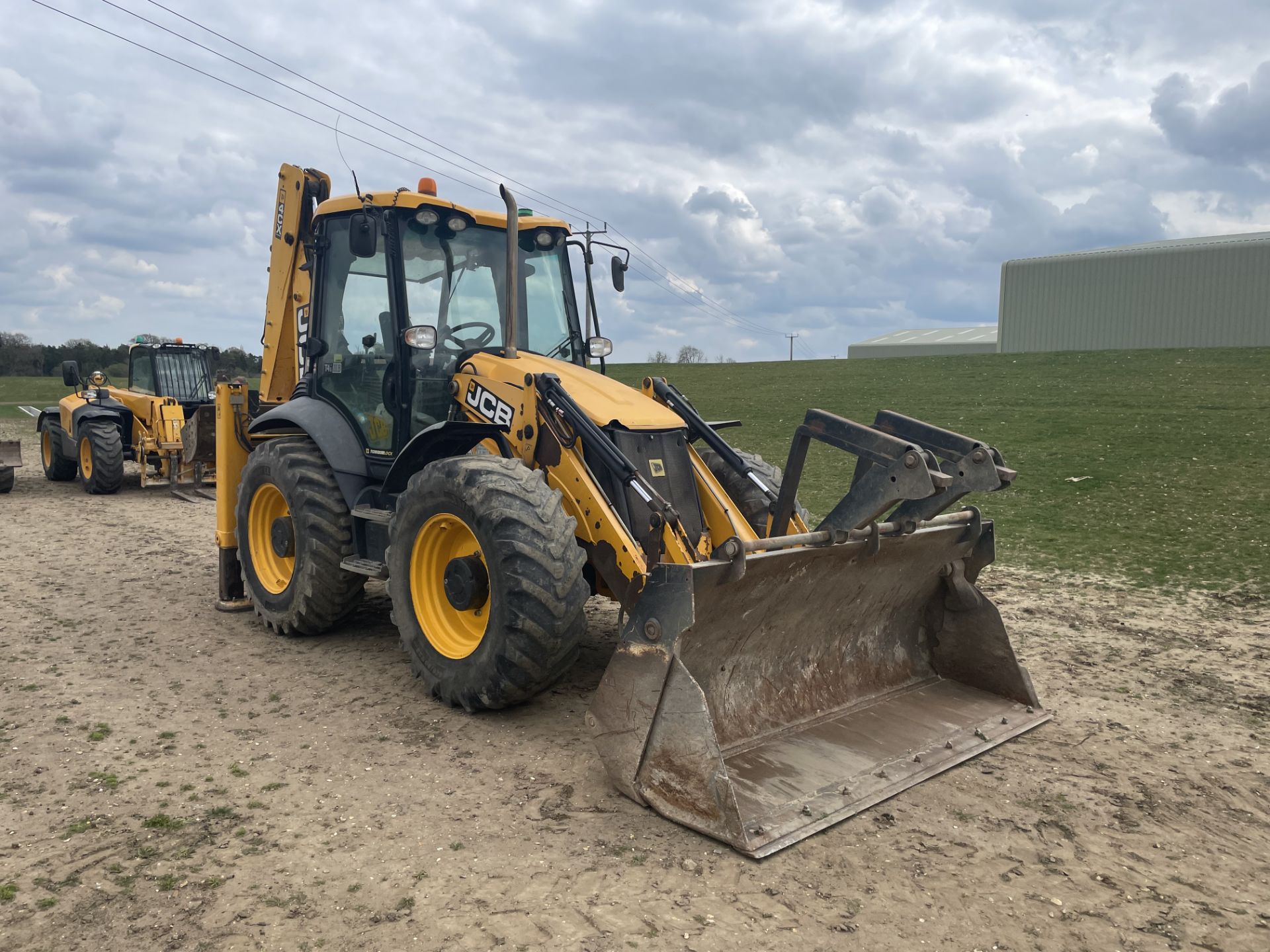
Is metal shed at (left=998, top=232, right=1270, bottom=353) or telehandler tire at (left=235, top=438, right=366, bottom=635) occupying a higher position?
metal shed at (left=998, top=232, right=1270, bottom=353)

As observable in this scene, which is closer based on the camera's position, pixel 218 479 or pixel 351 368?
pixel 351 368

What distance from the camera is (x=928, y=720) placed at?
501cm

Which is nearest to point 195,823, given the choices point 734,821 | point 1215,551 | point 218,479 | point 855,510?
point 734,821

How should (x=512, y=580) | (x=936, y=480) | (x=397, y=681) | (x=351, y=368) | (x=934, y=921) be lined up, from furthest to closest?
(x=351, y=368) < (x=397, y=681) < (x=512, y=580) < (x=936, y=480) < (x=934, y=921)

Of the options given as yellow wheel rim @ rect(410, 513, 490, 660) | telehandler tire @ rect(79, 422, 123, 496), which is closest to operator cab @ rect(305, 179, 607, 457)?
yellow wheel rim @ rect(410, 513, 490, 660)

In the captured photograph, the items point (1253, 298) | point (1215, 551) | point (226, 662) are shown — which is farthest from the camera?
point (1253, 298)

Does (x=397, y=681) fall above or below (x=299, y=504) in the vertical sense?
below

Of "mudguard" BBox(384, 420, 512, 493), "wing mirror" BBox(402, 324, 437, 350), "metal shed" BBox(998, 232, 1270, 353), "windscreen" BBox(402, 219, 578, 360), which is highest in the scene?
"metal shed" BBox(998, 232, 1270, 353)

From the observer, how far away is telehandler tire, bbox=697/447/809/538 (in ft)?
19.4

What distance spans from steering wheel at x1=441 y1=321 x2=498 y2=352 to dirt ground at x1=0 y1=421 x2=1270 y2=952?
2.05m

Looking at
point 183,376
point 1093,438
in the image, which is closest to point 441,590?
point 183,376

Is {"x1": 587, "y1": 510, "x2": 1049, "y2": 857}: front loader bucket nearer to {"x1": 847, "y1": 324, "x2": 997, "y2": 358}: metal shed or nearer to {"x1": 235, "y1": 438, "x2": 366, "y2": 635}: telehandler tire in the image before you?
{"x1": 235, "y1": 438, "x2": 366, "y2": 635}: telehandler tire

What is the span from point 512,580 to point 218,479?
3.72 m

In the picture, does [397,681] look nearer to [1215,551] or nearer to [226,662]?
[226,662]
